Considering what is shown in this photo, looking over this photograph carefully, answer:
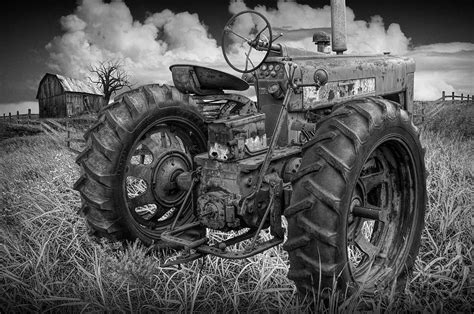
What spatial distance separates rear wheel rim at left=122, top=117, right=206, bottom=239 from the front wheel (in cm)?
151

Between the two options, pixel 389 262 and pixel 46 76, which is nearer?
pixel 389 262

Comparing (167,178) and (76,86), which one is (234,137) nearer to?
(167,178)

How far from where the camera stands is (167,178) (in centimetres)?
412

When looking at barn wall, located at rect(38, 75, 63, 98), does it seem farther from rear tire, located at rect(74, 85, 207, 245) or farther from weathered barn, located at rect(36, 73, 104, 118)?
rear tire, located at rect(74, 85, 207, 245)

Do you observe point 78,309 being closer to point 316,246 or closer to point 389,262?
point 316,246

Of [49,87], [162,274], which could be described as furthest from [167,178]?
[49,87]

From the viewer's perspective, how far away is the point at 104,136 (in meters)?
3.80

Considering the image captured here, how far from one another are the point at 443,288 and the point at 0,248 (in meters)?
3.62

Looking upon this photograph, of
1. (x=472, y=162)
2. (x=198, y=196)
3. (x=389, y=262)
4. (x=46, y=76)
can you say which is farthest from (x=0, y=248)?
(x=46, y=76)

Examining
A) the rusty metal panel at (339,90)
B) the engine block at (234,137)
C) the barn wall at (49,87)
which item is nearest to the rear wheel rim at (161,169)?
the engine block at (234,137)

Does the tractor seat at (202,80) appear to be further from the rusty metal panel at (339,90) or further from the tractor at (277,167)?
the rusty metal panel at (339,90)

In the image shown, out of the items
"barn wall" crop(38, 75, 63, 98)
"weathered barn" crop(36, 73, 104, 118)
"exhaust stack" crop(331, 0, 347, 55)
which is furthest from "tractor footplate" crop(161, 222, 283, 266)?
"barn wall" crop(38, 75, 63, 98)

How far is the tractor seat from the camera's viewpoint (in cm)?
382

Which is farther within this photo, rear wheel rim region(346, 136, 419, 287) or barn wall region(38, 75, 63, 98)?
barn wall region(38, 75, 63, 98)
